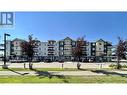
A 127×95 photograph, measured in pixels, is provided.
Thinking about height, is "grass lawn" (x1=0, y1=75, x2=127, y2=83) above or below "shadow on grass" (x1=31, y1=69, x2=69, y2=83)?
below

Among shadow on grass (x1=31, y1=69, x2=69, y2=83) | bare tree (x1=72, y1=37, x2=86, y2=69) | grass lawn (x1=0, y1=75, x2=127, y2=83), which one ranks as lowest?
grass lawn (x1=0, y1=75, x2=127, y2=83)

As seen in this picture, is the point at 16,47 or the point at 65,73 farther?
the point at 65,73

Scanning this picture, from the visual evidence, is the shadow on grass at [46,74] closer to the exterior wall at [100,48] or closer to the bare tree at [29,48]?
the bare tree at [29,48]

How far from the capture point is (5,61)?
966cm

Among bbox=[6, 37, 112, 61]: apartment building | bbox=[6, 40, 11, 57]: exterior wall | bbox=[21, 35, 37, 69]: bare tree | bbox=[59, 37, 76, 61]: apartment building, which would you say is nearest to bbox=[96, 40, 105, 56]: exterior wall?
bbox=[6, 37, 112, 61]: apartment building

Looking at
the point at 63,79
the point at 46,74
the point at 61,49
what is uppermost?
the point at 61,49

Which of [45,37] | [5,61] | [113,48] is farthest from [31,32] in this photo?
[113,48]

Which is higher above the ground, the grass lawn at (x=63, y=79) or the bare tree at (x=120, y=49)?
the bare tree at (x=120, y=49)

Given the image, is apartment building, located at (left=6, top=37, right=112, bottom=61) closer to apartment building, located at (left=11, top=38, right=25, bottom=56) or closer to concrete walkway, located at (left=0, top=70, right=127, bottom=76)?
apartment building, located at (left=11, top=38, right=25, bottom=56)

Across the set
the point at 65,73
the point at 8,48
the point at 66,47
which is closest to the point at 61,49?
the point at 66,47

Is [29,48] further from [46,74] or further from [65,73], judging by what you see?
[65,73]

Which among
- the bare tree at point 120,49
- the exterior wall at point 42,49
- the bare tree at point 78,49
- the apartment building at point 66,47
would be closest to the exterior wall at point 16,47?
the exterior wall at point 42,49
